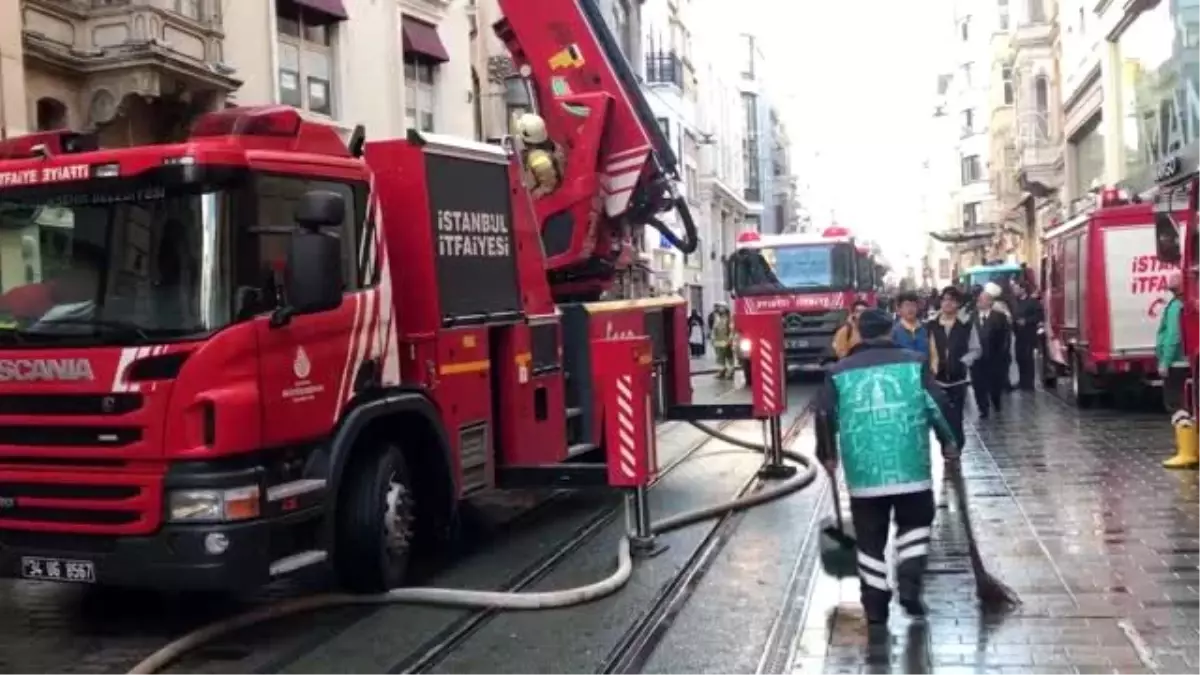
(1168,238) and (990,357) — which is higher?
(1168,238)

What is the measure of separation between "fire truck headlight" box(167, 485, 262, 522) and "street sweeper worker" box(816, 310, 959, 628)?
3013 mm

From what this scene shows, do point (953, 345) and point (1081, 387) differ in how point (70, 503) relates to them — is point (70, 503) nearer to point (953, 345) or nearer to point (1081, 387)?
point (953, 345)

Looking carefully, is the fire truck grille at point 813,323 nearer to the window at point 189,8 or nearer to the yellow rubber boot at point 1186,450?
the window at point 189,8

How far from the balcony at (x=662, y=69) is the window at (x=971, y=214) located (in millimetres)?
42589

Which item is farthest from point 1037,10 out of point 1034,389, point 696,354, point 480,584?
point 480,584

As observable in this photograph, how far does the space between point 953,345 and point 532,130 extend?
16.4ft

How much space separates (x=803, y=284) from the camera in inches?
996

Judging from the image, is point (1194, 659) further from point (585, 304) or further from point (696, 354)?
point (696, 354)

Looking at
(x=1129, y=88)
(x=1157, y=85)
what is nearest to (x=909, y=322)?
(x=1157, y=85)

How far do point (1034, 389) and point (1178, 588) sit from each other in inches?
638

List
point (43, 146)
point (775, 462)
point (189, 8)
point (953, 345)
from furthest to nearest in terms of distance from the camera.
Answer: point (189, 8), point (953, 345), point (775, 462), point (43, 146)

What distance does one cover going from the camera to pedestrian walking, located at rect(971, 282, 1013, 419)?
18219 mm

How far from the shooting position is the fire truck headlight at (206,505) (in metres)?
6.84

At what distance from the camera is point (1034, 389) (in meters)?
23.3
